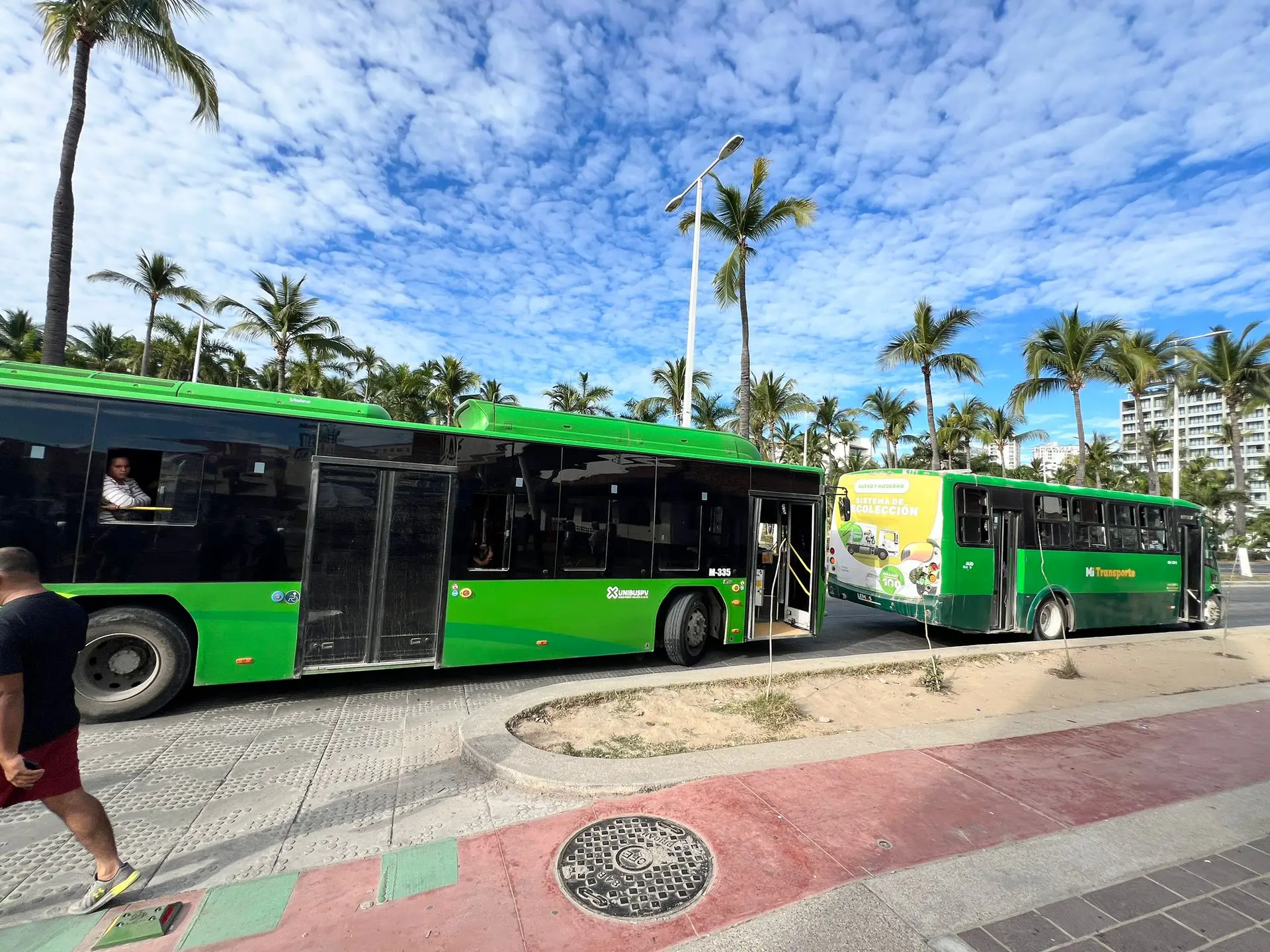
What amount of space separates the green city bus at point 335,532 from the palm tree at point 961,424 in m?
40.5

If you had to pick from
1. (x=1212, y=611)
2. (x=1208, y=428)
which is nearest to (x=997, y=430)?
(x=1212, y=611)

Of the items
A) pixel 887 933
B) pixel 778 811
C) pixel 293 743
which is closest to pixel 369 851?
pixel 293 743

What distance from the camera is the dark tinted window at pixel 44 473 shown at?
509 cm

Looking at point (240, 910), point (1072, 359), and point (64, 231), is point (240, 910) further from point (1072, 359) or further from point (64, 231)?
point (1072, 359)

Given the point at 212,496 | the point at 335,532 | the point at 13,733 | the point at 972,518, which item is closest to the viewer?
the point at 13,733

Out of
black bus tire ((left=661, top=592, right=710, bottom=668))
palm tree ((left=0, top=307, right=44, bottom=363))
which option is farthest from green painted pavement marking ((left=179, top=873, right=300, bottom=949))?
palm tree ((left=0, top=307, right=44, bottom=363))

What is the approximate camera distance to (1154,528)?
13266mm

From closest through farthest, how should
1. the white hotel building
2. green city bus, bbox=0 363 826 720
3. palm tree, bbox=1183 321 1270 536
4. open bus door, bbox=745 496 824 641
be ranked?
1. green city bus, bbox=0 363 826 720
2. open bus door, bbox=745 496 824 641
3. palm tree, bbox=1183 321 1270 536
4. the white hotel building

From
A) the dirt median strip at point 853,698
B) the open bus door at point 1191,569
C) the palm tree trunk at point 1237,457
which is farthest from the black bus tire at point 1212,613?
the palm tree trunk at point 1237,457

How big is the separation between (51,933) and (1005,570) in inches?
504

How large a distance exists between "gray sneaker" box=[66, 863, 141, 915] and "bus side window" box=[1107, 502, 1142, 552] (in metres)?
15.8

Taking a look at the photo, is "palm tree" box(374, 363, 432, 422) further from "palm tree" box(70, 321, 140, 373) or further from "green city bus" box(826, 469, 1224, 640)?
"green city bus" box(826, 469, 1224, 640)

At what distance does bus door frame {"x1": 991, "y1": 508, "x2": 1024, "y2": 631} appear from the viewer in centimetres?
1089

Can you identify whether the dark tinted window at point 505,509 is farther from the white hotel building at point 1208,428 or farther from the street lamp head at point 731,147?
the white hotel building at point 1208,428
